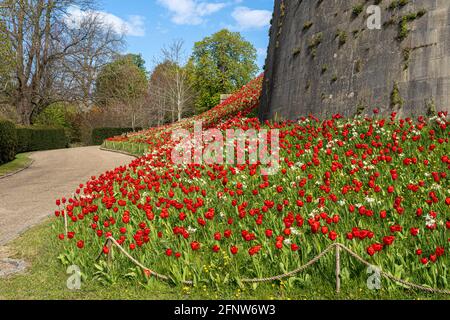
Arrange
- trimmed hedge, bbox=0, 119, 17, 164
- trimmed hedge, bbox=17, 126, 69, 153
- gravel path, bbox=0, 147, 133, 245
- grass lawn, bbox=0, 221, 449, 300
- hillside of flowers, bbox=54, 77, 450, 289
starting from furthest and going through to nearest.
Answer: trimmed hedge, bbox=17, 126, 69, 153 → trimmed hedge, bbox=0, 119, 17, 164 → gravel path, bbox=0, 147, 133, 245 → hillside of flowers, bbox=54, 77, 450, 289 → grass lawn, bbox=0, 221, 449, 300

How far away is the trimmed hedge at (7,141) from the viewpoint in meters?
20.3

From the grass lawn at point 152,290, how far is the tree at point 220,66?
52138 mm

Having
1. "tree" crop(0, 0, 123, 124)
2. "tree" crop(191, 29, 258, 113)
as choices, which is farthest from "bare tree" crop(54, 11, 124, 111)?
"tree" crop(191, 29, 258, 113)

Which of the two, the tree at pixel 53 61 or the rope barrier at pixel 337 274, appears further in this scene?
the tree at pixel 53 61

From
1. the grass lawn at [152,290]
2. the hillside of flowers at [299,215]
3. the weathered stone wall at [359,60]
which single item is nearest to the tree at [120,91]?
the weathered stone wall at [359,60]

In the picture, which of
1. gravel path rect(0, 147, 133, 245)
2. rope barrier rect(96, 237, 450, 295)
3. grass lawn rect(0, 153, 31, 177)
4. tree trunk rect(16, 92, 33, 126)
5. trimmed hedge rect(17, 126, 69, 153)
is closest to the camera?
rope barrier rect(96, 237, 450, 295)

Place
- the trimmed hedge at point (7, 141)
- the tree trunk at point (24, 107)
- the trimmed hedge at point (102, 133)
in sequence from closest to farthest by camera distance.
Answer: the trimmed hedge at point (7, 141) → the tree trunk at point (24, 107) → the trimmed hedge at point (102, 133)

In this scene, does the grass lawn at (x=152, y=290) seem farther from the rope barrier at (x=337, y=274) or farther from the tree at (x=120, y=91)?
the tree at (x=120, y=91)

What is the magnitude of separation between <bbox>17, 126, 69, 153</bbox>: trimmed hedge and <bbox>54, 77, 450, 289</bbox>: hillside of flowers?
874 inches

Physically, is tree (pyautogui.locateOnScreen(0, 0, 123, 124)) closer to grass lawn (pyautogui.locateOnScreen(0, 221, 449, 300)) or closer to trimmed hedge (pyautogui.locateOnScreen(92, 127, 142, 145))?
trimmed hedge (pyautogui.locateOnScreen(92, 127, 142, 145))

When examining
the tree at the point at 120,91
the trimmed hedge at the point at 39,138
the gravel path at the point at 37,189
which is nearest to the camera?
the gravel path at the point at 37,189

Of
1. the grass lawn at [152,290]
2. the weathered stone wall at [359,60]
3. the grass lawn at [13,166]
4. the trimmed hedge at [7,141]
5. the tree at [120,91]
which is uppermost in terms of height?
the tree at [120,91]

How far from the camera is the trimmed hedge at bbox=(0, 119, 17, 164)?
20328mm
